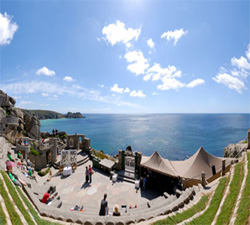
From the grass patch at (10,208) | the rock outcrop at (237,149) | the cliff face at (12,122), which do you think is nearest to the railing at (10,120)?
the cliff face at (12,122)

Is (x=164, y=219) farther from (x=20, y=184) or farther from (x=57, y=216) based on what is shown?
(x=20, y=184)

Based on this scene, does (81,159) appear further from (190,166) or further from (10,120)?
(10,120)

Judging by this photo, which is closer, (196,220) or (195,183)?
(196,220)

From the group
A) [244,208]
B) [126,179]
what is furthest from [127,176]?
[244,208]

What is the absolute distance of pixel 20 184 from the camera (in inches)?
283

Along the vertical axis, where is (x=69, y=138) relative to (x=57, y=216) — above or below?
above

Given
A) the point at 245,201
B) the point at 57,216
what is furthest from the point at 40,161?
the point at 245,201

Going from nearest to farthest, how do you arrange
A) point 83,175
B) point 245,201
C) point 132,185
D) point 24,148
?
point 245,201
point 132,185
point 83,175
point 24,148

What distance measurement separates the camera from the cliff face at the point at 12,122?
18495 mm

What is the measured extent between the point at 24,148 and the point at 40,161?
3339 millimetres

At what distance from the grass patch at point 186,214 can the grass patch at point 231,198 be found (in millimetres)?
1175

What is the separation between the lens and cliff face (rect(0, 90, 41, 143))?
1850cm

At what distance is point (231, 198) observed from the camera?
619 centimetres

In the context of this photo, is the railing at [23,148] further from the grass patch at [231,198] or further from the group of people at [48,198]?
the grass patch at [231,198]
